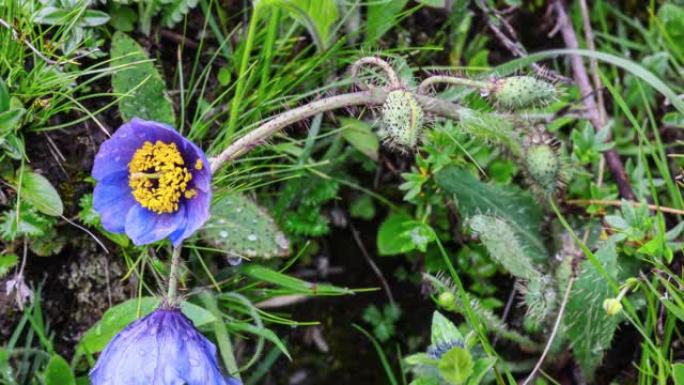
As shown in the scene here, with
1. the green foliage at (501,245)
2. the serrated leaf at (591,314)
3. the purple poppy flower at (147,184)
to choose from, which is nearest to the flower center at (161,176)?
the purple poppy flower at (147,184)

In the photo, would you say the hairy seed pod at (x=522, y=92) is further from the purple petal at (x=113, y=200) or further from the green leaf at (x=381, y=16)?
the purple petal at (x=113, y=200)

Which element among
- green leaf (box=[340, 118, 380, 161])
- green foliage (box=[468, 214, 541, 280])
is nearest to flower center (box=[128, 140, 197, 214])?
green leaf (box=[340, 118, 380, 161])

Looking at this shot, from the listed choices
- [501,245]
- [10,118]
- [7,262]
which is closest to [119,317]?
[7,262]

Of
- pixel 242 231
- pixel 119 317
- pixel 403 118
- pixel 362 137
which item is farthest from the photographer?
pixel 362 137

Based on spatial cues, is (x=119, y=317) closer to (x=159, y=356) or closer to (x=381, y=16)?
(x=159, y=356)

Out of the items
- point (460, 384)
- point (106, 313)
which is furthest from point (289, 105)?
point (460, 384)

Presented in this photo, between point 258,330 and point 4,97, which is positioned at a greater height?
point 4,97
